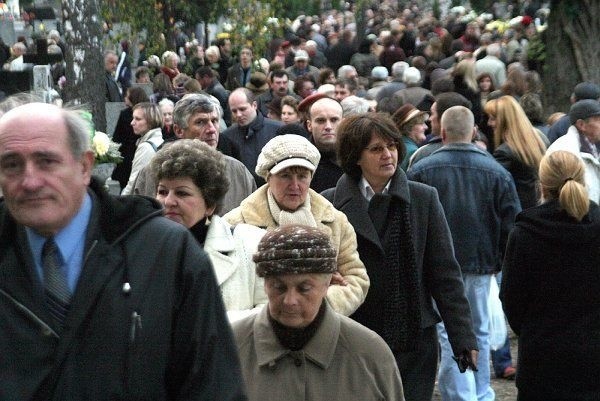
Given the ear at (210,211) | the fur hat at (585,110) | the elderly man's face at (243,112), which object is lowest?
the ear at (210,211)

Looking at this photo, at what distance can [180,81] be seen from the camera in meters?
18.8

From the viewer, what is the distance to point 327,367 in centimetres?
496

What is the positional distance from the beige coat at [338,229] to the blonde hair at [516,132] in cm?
408

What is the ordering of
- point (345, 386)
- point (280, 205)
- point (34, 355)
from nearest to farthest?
point (34, 355) < point (345, 386) < point (280, 205)

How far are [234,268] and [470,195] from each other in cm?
372

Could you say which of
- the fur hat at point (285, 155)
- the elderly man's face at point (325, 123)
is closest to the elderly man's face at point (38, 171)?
the fur hat at point (285, 155)

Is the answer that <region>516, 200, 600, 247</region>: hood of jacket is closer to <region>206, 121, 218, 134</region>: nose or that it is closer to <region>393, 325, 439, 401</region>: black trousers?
<region>393, 325, 439, 401</region>: black trousers

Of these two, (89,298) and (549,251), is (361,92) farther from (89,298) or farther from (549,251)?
(89,298)

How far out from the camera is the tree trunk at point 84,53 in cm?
1886

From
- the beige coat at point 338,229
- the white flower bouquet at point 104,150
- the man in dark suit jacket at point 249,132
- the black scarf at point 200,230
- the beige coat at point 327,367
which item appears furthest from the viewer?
the man in dark suit jacket at point 249,132

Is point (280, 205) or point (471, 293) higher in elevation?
point (280, 205)

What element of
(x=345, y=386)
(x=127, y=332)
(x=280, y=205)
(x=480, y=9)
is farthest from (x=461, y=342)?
(x=480, y=9)

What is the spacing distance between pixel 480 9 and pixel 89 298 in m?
42.3

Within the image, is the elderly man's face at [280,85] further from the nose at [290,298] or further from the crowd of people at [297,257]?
the nose at [290,298]
